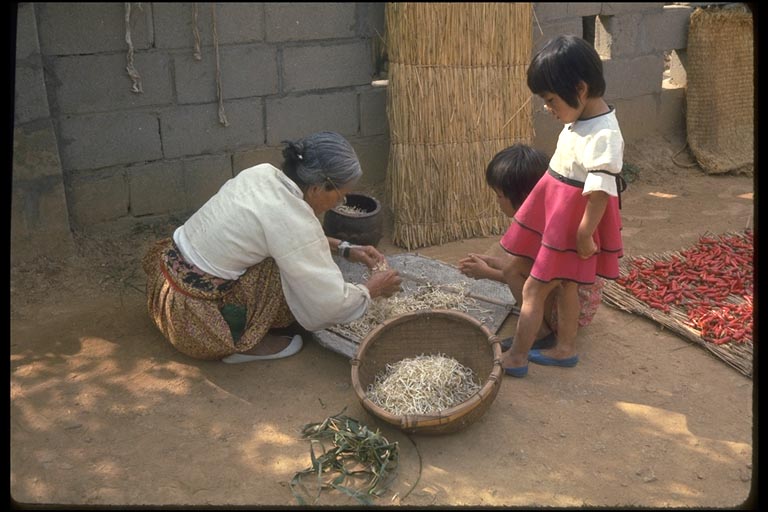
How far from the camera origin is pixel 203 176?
501cm

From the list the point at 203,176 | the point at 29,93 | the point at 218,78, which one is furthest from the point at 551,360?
the point at 29,93

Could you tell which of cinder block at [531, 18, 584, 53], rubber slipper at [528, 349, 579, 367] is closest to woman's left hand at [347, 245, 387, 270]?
rubber slipper at [528, 349, 579, 367]

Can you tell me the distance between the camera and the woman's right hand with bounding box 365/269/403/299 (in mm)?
3608

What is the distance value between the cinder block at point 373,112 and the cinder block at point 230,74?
2.19 ft

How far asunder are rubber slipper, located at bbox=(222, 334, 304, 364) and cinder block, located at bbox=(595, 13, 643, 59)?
395cm

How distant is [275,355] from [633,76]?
14.1 feet

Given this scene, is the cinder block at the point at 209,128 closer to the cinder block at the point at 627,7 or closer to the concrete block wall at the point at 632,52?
the concrete block wall at the point at 632,52

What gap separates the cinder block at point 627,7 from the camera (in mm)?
6293

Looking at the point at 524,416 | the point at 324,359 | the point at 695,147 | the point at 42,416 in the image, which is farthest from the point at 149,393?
the point at 695,147

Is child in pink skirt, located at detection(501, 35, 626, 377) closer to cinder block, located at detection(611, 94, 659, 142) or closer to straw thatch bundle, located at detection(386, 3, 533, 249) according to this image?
straw thatch bundle, located at detection(386, 3, 533, 249)

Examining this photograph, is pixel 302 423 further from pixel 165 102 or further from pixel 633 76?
pixel 633 76

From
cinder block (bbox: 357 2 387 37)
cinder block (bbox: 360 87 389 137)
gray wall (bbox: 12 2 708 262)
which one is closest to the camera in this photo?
gray wall (bbox: 12 2 708 262)

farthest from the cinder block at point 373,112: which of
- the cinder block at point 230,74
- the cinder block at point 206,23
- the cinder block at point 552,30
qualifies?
the cinder block at point 552,30

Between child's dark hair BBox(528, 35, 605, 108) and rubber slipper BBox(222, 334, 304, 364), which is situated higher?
child's dark hair BBox(528, 35, 605, 108)
